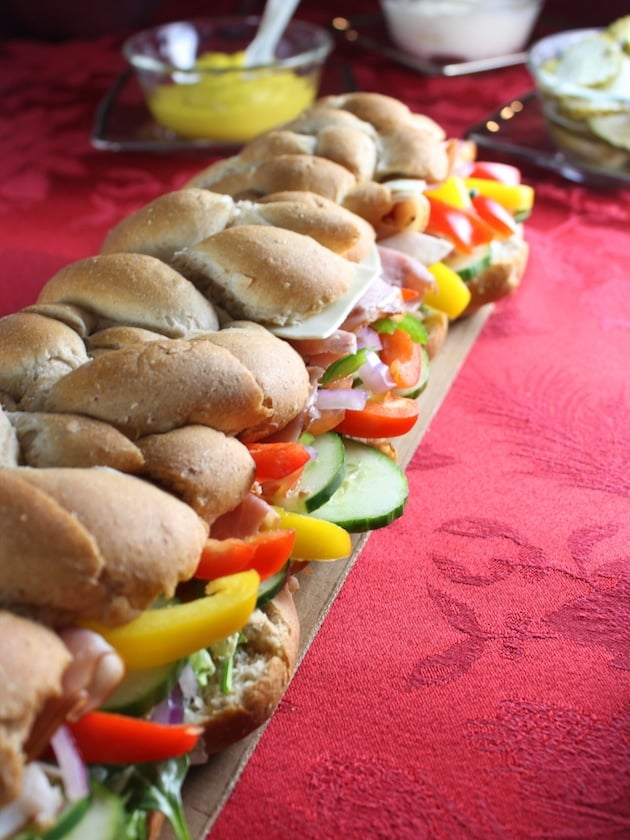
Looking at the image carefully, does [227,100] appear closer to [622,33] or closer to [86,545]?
[622,33]

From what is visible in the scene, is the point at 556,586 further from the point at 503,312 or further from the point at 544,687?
the point at 503,312

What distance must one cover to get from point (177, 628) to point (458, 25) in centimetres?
399

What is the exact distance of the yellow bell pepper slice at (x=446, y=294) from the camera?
122 inches

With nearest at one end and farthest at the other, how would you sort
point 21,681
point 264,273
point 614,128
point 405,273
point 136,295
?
point 21,681 < point 136,295 < point 264,273 < point 405,273 < point 614,128

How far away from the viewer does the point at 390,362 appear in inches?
108

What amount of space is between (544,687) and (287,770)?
54 cm

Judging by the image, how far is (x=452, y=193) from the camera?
131 inches

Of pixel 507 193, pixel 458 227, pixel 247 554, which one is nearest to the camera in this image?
pixel 247 554

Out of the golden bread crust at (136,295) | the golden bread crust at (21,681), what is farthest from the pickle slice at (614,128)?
the golden bread crust at (21,681)

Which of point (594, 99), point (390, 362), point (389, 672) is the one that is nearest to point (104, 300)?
point (390, 362)

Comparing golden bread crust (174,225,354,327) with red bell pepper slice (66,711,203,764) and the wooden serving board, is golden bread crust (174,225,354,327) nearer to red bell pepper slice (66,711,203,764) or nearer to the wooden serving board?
the wooden serving board

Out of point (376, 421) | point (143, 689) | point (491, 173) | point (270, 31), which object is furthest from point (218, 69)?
point (143, 689)

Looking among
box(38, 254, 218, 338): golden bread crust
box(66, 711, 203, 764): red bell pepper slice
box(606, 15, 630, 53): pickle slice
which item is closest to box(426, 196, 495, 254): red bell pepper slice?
box(38, 254, 218, 338): golden bread crust

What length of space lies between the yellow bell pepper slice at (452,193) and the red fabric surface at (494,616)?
380mm
